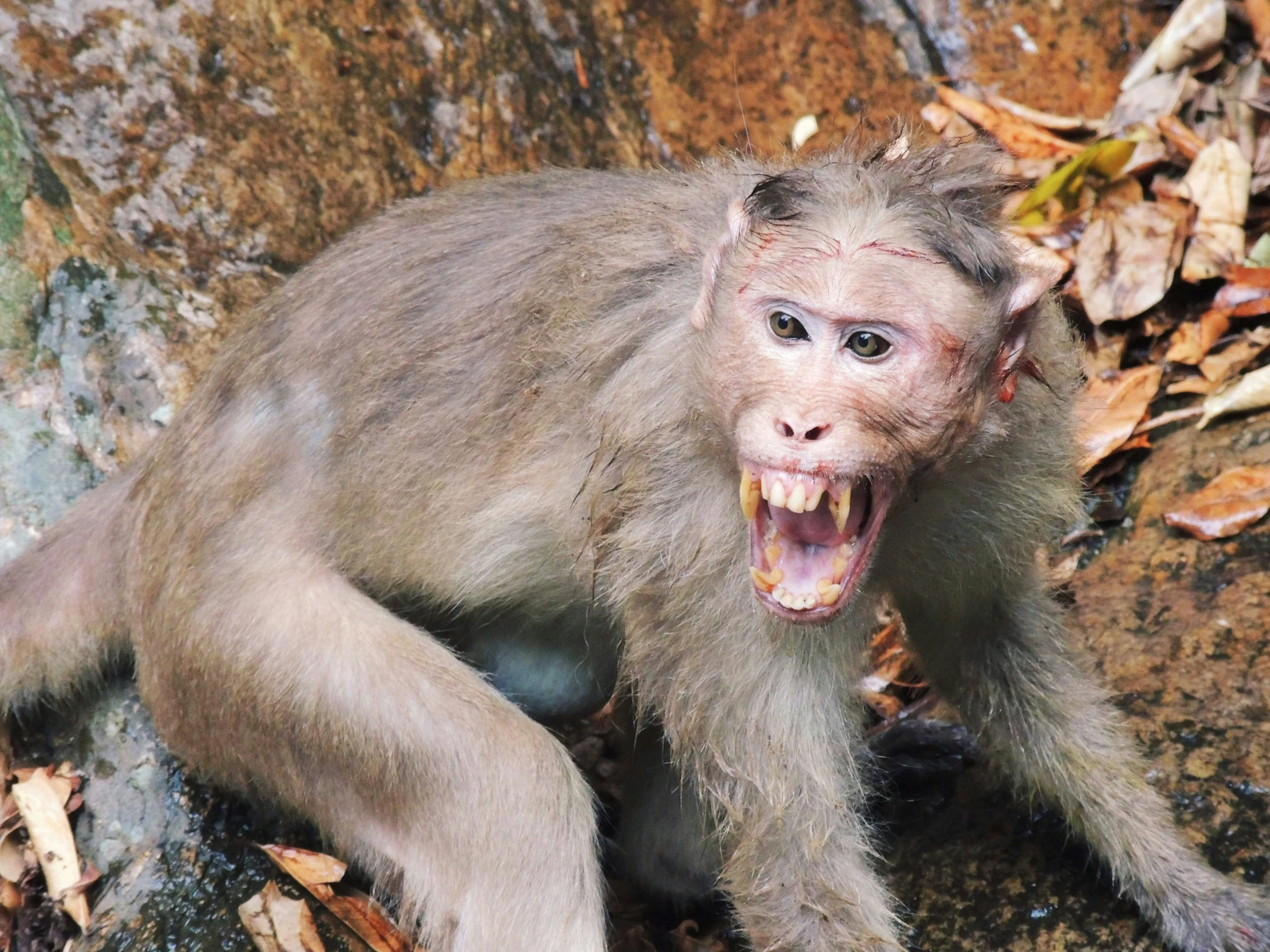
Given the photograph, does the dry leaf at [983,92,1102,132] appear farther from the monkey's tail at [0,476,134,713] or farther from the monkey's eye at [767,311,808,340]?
the monkey's tail at [0,476,134,713]

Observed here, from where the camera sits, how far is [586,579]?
3.81m

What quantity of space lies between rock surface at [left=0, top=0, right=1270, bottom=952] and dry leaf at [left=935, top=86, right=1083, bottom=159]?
0.18m

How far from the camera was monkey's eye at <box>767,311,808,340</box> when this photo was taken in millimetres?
3049

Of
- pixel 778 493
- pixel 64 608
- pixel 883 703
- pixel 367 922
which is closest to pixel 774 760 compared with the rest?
pixel 778 493

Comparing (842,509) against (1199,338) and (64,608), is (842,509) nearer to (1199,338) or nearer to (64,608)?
(64,608)

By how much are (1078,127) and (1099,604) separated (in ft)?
8.75

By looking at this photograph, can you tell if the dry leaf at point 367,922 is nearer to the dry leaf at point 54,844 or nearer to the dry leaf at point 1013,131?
the dry leaf at point 54,844

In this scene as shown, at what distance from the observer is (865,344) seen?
9.82ft

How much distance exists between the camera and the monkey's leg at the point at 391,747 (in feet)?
11.8

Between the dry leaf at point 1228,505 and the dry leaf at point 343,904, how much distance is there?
2.95m

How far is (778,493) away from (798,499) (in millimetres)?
45

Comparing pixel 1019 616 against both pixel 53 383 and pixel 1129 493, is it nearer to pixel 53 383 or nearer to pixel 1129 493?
pixel 1129 493

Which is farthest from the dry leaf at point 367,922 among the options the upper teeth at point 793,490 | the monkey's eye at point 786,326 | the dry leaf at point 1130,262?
the dry leaf at point 1130,262

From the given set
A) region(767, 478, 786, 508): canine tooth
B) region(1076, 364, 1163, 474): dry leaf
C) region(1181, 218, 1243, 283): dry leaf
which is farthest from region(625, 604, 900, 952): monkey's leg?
region(1181, 218, 1243, 283): dry leaf
